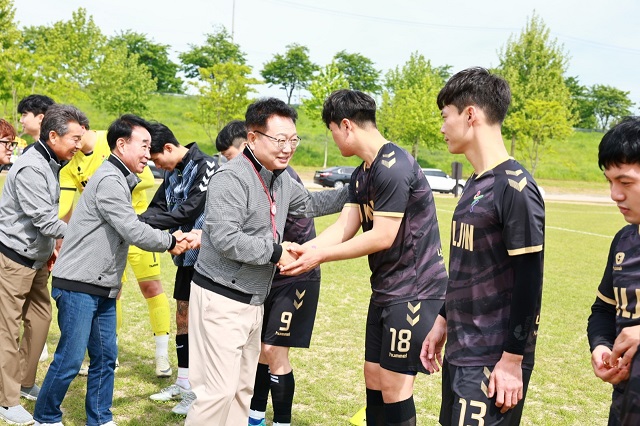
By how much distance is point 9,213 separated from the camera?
5.13 meters

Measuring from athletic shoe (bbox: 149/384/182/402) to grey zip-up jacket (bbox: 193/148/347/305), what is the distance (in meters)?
2.10

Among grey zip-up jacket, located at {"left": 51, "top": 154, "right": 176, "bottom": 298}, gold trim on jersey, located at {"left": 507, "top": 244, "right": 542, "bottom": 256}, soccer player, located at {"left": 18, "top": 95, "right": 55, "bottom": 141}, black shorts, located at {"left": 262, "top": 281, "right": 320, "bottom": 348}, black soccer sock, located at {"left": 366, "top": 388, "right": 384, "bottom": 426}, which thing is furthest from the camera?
soccer player, located at {"left": 18, "top": 95, "right": 55, "bottom": 141}

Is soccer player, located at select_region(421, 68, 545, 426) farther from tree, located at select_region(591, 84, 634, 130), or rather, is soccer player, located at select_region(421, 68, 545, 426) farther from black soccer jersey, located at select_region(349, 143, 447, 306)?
tree, located at select_region(591, 84, 634, 130)

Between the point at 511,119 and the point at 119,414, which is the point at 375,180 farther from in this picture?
the point at 511,119

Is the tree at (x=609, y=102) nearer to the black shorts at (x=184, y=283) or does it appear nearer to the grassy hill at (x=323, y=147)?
the grassy hill at (x=323, y=147)

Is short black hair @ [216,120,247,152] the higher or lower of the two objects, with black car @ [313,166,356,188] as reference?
higher

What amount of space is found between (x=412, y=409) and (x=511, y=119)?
141 ft

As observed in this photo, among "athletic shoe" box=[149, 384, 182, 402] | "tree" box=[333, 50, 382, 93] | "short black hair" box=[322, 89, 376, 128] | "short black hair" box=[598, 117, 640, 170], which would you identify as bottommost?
"athletic shoe" box=[149, 384, 182, 402]

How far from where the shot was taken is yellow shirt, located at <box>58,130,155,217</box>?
21.7ft

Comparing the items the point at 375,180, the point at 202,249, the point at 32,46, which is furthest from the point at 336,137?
the point at 32,46

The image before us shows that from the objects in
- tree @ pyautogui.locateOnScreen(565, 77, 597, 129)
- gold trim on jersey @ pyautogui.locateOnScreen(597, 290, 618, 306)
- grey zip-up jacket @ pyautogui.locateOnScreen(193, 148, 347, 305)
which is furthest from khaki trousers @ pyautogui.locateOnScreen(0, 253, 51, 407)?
tree @ pyautogui.locateOnScreen(565, 77, 597, 129)

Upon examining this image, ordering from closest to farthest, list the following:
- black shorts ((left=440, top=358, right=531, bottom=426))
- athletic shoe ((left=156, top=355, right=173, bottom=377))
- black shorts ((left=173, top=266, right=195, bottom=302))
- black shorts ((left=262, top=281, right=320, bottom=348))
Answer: black shorts ((left=440, top=358, right=531, bottom=426)) < black shorts ((left=262, top=281, right=320, bottom=348)) < black shorts ((left=173, top=266, right=195, bottom=302)) < athletic shoe ((left=156, top=355, right=173, bottom=377))

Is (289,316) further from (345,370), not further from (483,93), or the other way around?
(483,93)

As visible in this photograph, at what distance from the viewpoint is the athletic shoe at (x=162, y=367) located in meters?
6.27
